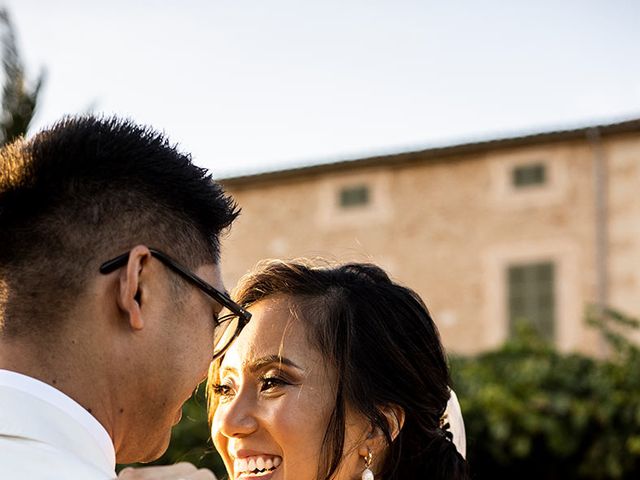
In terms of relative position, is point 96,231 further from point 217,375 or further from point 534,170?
point 534,170

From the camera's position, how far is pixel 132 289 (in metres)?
2.19

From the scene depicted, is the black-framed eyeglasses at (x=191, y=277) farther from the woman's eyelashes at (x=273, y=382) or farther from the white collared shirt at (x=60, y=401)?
the woman's eyelashes at (x=273, y=382)

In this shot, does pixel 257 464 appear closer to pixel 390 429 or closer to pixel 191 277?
pixel 390 429

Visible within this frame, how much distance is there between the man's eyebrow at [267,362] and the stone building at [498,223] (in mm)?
16026

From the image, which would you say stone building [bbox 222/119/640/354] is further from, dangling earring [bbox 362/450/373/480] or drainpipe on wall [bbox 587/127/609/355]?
dangling earring [bbox 362/450/373/480]

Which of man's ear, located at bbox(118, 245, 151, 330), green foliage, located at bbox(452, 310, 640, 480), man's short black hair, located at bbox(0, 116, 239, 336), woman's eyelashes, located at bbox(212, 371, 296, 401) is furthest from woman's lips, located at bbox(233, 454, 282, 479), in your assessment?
green foliage, located at bbox(452, 310, 640, 480)

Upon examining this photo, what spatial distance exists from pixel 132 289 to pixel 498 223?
18.3m

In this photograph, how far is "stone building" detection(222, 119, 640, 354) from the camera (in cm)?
1933

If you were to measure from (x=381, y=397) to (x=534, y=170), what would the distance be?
16447 millimetres

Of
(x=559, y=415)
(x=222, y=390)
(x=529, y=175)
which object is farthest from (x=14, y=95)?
(x=529, y=175)

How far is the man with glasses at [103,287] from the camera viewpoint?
84.7 inches

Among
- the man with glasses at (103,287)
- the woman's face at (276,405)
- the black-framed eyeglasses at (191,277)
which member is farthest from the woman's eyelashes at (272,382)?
the man with glasses at (103,287)

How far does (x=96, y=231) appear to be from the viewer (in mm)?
2244

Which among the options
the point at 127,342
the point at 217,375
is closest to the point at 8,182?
the point at 127,342
